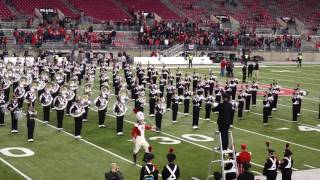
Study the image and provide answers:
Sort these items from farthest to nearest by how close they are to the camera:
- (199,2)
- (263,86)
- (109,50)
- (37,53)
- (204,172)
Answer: (199,2) → (109,50) → (37,53) → (263,86) → (204,172)

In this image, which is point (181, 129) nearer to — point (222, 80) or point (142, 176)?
point (142, 176)

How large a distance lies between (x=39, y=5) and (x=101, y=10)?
179 inches

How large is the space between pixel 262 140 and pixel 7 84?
9117 mm

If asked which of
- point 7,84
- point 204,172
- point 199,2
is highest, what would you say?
point 199,2

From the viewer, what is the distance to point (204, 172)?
39.2 ft

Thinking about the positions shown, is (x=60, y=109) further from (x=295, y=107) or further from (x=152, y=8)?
(x=152, y=8)

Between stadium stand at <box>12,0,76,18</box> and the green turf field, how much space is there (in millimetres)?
22358

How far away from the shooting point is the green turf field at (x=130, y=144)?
11.9 meters

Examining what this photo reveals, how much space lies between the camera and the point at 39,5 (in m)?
41.0

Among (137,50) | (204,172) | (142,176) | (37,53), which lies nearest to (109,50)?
(137,50)

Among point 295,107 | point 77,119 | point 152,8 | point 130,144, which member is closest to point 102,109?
point 77,119

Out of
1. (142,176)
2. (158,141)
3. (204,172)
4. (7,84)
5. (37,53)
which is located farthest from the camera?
(37,53)

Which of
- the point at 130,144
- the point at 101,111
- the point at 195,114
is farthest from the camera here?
the point at 195,114

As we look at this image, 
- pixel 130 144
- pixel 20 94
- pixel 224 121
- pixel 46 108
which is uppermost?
pixel 224 121
